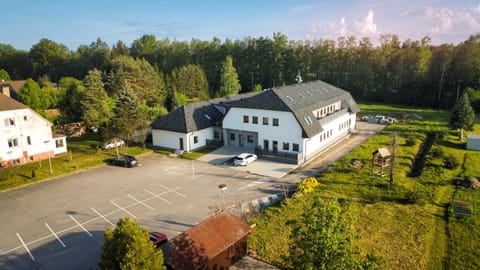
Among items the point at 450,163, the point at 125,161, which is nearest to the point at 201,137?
the point at 125,161

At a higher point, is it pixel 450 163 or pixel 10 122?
pixel 10 122

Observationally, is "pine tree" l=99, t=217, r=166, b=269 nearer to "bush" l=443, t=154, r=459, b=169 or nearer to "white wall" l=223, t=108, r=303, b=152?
"white wall" l=223, t=108, r=303, b=152

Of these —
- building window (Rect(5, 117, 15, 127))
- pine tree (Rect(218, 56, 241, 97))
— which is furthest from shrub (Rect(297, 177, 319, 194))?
pine tree (Rect(218, 56, 241, 97))

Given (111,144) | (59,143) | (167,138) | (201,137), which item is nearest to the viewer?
(59,143)

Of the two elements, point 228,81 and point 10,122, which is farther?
point 228,81

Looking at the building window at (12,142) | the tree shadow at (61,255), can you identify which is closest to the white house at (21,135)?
the building window at (12,142)

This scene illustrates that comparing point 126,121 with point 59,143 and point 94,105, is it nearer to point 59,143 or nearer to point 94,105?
point 59,143

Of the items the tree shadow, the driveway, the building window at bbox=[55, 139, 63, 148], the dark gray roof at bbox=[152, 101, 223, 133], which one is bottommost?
the tree shadow
